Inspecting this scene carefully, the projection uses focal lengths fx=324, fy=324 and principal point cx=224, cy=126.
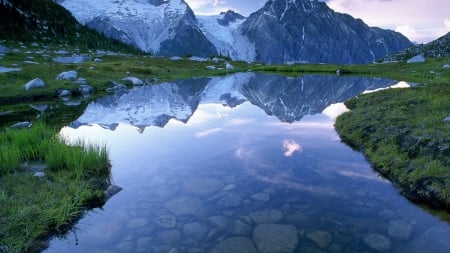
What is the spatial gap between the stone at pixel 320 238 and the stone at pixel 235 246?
1663mm

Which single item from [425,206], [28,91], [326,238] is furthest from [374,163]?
[28,91]

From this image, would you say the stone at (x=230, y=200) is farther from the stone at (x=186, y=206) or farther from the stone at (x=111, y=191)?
the stone at (x=111, y=191)

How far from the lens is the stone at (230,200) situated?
1097 cm

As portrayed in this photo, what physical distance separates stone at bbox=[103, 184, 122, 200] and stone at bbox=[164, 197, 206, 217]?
2.12 metres

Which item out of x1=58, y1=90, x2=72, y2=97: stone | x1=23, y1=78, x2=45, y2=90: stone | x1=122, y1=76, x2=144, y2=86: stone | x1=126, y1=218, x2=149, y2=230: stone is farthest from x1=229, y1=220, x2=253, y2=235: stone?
x1=122, y1=76, x2=144, y2=86: stone

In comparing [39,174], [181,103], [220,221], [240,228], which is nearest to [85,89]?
[181,103]

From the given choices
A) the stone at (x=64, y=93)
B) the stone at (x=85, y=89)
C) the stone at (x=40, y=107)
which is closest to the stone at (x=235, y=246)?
the stone at (x=40, y=107)

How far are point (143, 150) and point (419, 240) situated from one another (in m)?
13.0

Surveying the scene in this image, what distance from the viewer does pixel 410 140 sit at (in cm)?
1442

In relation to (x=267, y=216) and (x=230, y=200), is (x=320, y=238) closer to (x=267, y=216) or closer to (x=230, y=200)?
(x=267, y=216)

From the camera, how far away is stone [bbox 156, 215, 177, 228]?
9.74 m

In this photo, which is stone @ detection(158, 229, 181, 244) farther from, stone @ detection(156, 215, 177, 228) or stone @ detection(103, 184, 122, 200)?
stone @ detection(103, 184, 122, 200)

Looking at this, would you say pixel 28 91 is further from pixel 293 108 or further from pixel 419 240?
pixel 419 240

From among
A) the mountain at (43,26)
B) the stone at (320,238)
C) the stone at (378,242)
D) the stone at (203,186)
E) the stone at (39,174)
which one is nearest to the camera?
the stone at (378,242)
